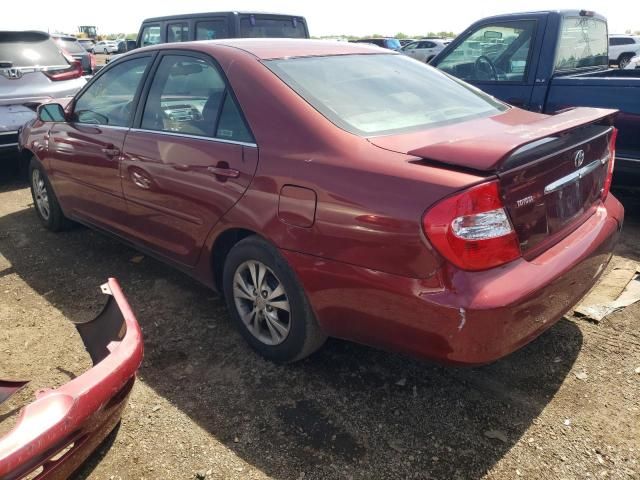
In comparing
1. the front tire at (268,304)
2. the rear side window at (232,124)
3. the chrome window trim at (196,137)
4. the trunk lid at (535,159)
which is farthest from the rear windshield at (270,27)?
the trunk lid at (535,159)

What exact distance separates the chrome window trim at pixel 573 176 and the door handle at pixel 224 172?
1431 mm

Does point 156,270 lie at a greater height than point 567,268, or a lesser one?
lesser

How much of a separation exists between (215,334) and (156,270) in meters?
1.13

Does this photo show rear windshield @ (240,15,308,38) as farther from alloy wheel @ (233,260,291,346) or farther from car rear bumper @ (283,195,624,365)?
car rear bumper @ (283,195,624,365)

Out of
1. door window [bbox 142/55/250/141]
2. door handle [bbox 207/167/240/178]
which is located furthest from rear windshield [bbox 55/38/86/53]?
door handle [bbox 207/167/240/178]

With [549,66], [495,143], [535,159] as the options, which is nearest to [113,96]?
[495,143]

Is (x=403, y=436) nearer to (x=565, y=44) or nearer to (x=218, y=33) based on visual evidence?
(x=565, y=44)

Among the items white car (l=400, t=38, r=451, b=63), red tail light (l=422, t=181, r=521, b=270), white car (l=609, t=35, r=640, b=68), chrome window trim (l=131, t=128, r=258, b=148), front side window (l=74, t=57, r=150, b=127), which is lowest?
white car (l=609, t=35, r=640, b=68)

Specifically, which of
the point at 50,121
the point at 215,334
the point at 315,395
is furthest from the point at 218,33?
the point at 315,395

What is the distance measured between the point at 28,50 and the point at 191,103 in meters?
5.12

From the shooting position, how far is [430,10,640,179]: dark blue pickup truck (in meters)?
4.37

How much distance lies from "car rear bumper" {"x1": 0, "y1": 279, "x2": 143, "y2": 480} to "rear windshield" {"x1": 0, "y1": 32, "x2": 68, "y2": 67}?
5.73m

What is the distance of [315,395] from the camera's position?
264 centimetres

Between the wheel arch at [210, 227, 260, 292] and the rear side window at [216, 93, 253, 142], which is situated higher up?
the rear side window at [216, 93, 253, 142]
